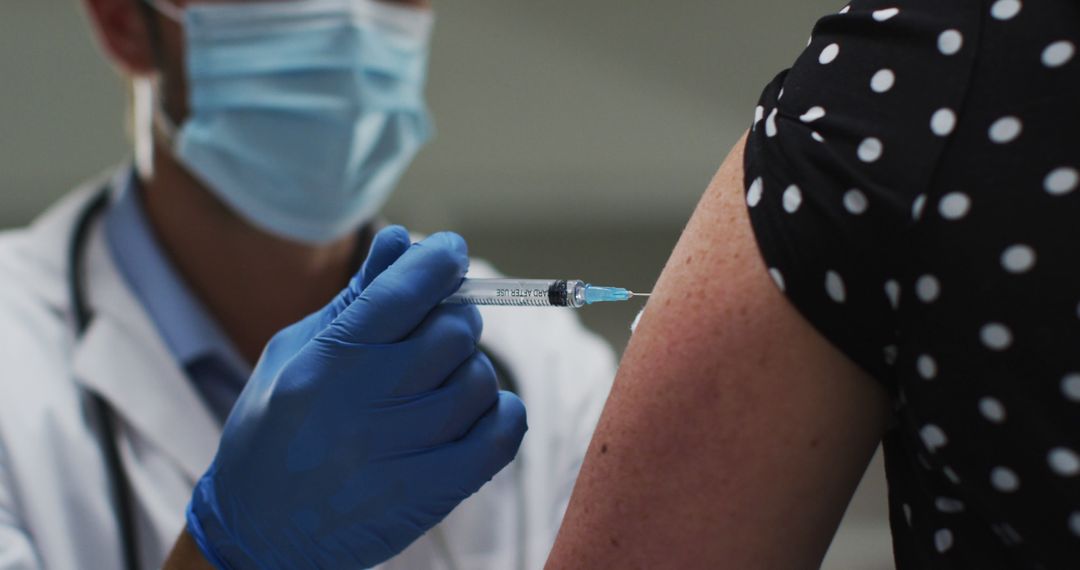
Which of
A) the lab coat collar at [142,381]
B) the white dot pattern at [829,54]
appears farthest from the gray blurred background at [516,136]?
the white dot pattern at [829,54]

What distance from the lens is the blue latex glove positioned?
2.76 ft

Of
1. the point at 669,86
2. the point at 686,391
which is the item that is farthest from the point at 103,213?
the point at 669,86

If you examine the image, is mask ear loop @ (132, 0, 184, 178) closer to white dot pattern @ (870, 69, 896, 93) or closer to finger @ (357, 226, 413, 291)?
finger @ (357, 226, 413, 291)

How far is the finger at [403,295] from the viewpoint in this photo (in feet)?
2.71

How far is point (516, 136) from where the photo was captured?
11.4 feet

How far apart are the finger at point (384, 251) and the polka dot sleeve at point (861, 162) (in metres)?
0.39

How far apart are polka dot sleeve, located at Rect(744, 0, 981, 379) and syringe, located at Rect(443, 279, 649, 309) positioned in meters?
0.25

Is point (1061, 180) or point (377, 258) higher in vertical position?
point (1061, 180)

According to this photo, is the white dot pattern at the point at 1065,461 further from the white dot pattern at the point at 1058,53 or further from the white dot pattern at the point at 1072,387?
the white dot pattern at the point at 1058,53

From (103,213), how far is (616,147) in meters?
2.09

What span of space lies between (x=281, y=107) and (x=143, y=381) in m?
0.45

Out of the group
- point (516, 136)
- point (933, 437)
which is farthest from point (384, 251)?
point (516, 136)

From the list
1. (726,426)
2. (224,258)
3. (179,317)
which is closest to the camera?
(726,426)

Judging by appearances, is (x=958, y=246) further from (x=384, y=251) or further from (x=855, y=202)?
(x=384, y=251)
